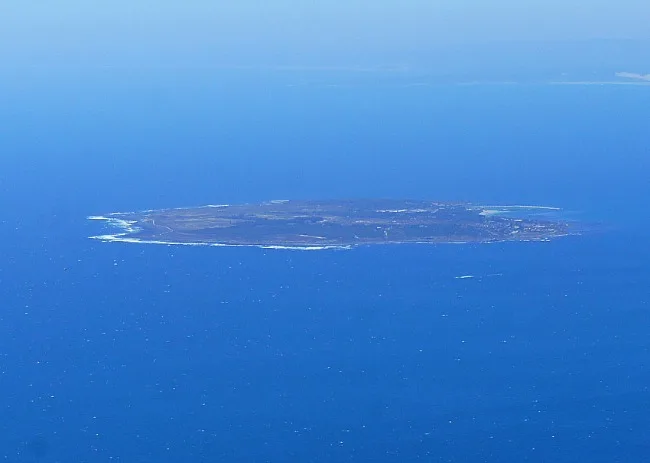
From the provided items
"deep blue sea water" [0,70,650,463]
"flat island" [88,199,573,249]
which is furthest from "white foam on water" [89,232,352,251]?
"deep blue sea water" [0,70,650,463]

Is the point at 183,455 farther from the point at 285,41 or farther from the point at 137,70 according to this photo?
the point at 285,41

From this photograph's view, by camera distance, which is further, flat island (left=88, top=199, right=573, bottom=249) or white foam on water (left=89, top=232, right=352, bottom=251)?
flat island (left=88, top=199, right=573, bottom=249)

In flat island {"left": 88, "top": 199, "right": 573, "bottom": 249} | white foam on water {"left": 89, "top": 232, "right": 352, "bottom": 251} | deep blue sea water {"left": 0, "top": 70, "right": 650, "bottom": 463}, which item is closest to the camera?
deep blue sea water {"left": 0, "top": 70, "right": 650, "bottom": 463}

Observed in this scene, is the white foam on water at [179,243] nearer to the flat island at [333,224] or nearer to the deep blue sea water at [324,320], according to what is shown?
the flat island at [333,224]

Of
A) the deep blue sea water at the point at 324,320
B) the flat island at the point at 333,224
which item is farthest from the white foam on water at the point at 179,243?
the deep blue sea water at the point at 324,320

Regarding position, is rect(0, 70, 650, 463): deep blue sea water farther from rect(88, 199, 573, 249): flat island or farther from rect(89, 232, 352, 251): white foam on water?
rect(88, 199, 573, 249): flat island

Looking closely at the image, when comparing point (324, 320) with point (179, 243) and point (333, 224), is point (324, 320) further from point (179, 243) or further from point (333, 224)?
point (333, 224)

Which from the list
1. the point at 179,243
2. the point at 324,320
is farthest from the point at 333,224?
the point at 324,320
